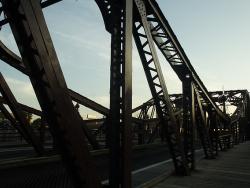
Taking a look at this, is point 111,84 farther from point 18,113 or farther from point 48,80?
point 18,113

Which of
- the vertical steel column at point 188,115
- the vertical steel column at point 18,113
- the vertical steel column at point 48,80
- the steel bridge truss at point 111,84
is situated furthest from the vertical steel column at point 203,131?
the vertical steel column at point 48,80

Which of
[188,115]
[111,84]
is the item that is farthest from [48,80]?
[188,115]

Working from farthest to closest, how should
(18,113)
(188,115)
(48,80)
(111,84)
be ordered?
(188,115)
(18,113)
(111,84)
(48,80)

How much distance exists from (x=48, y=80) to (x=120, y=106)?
8.92 ft

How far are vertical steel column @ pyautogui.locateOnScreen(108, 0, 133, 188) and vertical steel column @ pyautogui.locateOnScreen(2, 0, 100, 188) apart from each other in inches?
73.1

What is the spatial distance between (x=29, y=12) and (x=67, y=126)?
1.47 m

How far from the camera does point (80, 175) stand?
13.8ft

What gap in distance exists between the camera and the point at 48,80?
378 cm

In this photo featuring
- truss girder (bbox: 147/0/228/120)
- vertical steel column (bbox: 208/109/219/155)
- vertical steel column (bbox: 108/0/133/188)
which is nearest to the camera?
vertical steel column (bbox: 108/0/133/188)

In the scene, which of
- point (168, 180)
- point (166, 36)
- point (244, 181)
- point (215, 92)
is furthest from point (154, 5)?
point (215, 92)

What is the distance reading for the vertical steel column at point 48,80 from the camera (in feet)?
11.9

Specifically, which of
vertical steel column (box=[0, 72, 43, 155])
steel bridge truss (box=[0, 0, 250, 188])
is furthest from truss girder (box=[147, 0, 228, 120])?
vertical steel column (box=[0, 72, 43, 155])

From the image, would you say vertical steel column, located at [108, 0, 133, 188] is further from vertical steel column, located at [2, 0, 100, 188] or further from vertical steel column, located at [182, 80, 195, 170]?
vertical steel column, located at [182, 80, 195, 170]

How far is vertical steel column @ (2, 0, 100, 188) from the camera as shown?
3.61 m
